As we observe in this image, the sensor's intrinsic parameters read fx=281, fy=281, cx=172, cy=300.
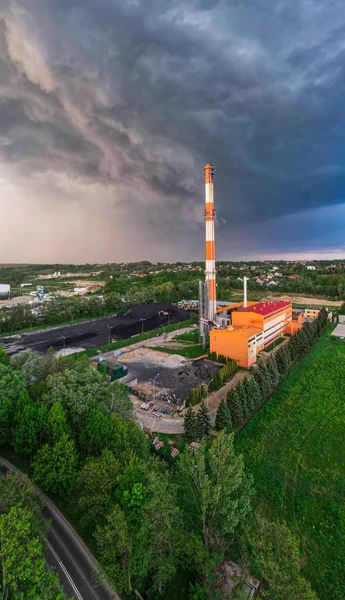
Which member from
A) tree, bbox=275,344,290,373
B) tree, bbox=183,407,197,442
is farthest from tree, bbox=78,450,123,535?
tree, bbox=275,344,290,373

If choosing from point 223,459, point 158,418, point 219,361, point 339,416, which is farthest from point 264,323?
point 223,459

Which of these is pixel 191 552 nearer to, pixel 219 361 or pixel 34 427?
pixel 34 427

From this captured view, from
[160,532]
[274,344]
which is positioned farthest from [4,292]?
[160,532]

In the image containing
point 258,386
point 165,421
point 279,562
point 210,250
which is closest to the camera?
point 279,562

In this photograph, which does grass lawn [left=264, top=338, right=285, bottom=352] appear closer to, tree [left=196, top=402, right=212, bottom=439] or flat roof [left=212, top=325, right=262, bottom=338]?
flat roof [left=212, top=325, right=262, bottom=338]

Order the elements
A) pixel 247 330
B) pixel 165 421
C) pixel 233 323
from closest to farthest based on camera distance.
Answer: pixel 165 421, pixel 247 330, pixel 233 323

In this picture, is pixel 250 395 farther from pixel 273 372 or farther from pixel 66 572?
pixel 66 572
